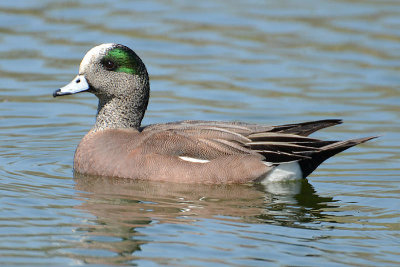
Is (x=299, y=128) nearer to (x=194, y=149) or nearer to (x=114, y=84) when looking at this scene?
(x=194, y=149)

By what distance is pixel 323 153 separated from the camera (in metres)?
8.67

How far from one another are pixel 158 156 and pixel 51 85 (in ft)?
13.8

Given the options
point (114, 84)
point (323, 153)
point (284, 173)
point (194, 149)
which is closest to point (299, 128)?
point (323, 153)

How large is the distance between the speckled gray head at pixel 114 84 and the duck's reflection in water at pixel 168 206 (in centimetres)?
81

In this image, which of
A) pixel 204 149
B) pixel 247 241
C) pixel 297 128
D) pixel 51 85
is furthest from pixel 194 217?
pixel 51 85

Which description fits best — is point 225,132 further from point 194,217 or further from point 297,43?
point 297,43

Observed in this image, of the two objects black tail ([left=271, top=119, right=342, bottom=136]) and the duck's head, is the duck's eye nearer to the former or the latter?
the duck's head

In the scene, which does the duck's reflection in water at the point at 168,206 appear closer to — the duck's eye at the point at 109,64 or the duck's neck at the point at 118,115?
the duck's neck at the point at 118,115

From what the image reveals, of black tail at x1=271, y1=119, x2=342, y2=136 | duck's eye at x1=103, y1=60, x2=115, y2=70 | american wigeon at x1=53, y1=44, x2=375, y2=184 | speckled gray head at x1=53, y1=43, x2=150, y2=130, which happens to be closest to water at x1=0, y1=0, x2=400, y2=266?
american wigeon at x1=53, y1=44, x2=375, y2=184

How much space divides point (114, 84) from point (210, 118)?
232 cm

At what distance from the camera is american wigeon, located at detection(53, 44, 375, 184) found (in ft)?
28.0

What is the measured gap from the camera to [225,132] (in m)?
8.70

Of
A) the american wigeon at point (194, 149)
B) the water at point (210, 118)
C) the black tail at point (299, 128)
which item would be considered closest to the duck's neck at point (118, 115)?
the american wigeon at point (194, 149)

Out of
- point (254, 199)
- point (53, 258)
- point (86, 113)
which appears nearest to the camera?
point (53, 258)
